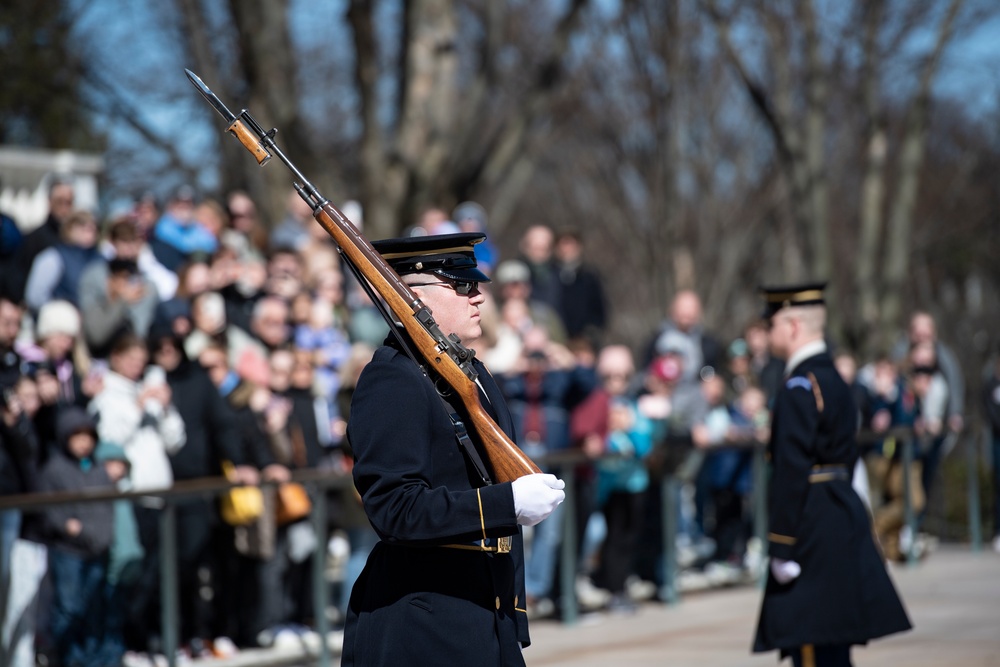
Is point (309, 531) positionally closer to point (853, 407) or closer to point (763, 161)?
point (853, 407)

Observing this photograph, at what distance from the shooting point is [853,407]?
21.7ft

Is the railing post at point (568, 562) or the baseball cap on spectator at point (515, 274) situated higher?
the baseball cap on spectator at point (515, 274)

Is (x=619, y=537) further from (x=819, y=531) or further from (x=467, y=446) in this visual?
(x=467, y=446)

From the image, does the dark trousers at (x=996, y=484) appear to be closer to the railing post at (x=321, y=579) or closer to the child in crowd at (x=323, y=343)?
the child in crowd at (x=323, y=343)

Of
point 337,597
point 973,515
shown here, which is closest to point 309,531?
point 337,597

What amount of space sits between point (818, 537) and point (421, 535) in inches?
112

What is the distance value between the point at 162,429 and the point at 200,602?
0.95 m

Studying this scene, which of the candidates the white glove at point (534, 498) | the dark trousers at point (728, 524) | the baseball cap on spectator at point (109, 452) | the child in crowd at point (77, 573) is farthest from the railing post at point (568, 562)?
the white glove at point (534, 498)

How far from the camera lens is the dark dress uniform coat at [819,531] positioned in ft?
21.0

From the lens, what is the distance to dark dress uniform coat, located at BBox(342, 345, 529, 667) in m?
4.08

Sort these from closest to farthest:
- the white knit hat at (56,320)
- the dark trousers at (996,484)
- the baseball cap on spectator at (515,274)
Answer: the white knit hat at (56,320) → the baseball cap on spectator at (515,274) → the dark trousers at (996,484)

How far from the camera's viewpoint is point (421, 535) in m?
4.06

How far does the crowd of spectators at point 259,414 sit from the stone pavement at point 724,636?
0.28 meters

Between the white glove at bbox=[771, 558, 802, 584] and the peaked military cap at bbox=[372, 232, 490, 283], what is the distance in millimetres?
2588
